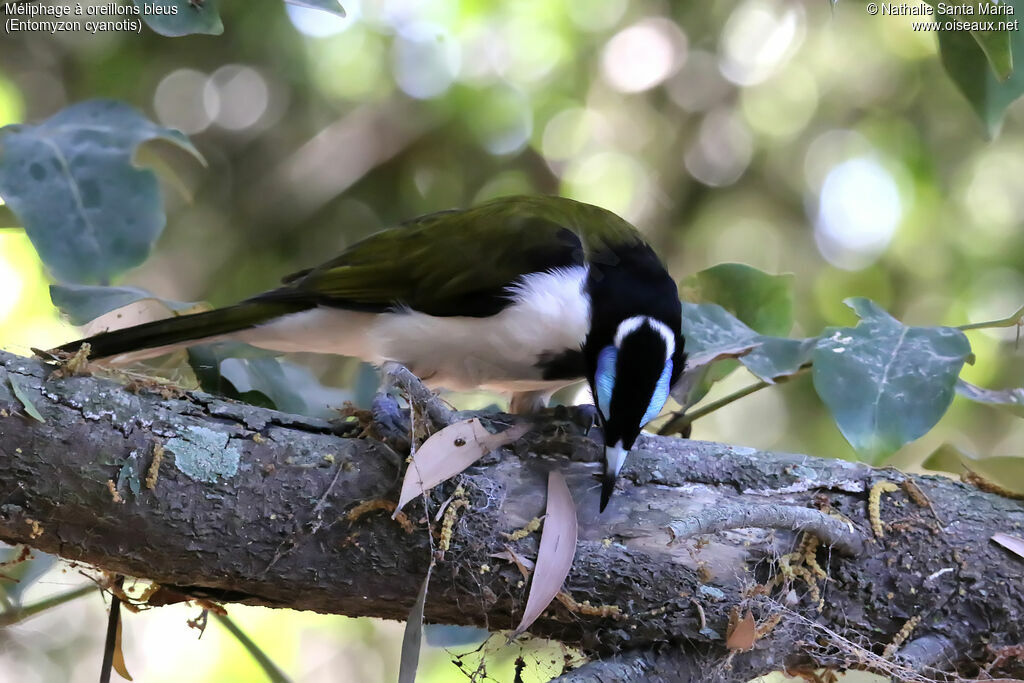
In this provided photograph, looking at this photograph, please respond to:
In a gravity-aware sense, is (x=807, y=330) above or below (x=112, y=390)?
below

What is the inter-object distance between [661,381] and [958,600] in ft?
2.22

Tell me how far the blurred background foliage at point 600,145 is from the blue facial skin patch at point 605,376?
1948 mm

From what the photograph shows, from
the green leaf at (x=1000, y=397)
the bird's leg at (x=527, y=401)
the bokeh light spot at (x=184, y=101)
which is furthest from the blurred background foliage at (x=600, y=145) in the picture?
the green leaf at (x=1000, y=397)

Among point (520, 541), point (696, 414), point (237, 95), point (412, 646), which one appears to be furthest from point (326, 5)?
point (237, 95)

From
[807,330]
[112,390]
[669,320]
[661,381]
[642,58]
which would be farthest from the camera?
[642,58]

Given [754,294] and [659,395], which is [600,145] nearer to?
[754,294]

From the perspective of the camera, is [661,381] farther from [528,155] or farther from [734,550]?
[528,155]

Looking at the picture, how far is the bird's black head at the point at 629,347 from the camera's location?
1.68 metres

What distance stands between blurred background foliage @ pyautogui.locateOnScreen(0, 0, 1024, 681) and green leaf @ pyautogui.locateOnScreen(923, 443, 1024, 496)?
2071 mm

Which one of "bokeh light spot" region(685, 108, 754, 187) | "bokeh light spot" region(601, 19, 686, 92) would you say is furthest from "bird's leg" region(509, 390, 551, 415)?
"bokeh light spot" region(601, 19, 686, 92)

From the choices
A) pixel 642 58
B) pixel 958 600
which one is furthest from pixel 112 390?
pixel 642 58

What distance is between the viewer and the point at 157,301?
1.96 m

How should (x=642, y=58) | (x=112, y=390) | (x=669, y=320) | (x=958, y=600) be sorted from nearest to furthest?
(x=112, y=390), (x=958, y=600), (x=669, y=320), (x=642, y=58)

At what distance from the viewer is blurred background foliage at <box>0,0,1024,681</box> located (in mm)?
4000
